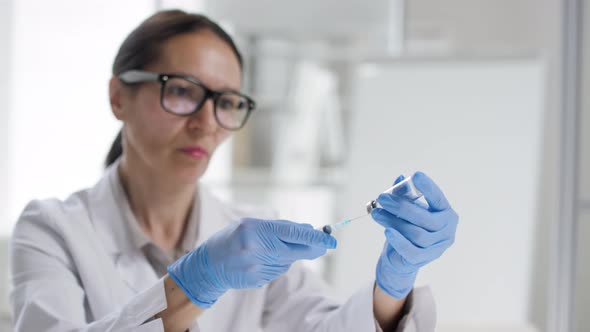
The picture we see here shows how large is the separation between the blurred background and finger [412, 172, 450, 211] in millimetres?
453

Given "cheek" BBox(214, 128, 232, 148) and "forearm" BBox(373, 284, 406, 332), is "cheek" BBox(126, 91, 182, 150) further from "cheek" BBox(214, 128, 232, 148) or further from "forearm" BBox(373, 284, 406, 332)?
"forearm" BBox(373, 284, 406, 332)

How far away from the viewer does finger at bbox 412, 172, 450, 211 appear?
865mm

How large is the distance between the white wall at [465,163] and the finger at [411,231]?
3.78ft

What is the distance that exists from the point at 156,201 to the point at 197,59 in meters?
0.31

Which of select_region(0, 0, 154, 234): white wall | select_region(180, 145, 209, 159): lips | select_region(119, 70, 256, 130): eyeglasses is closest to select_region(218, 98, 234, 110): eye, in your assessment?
select_region(119, 70, 256, 130): eyeglasses

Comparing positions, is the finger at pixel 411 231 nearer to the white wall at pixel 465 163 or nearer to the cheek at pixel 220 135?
the cheek at pixel 220 135

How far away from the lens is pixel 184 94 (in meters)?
1.20

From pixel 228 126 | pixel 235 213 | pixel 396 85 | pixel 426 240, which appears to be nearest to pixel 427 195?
pixel 426 240

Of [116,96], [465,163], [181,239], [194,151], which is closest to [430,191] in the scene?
[194,151]

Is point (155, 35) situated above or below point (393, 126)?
above

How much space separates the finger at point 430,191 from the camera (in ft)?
2.84

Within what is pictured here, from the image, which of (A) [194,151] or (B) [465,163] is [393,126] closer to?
(B) [465,163]

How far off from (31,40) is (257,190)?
148 centimetres

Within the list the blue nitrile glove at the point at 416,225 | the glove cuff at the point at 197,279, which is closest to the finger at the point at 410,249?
the blue nitrile glove at the point at 416,225
